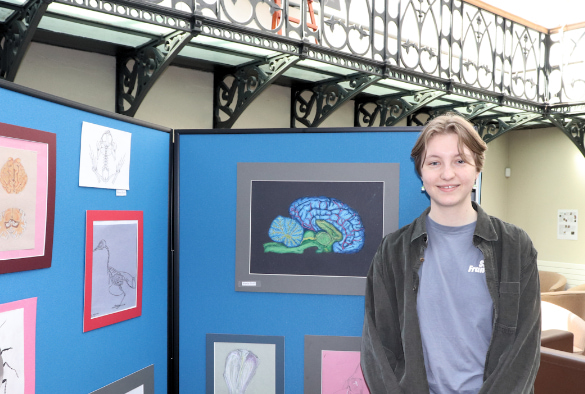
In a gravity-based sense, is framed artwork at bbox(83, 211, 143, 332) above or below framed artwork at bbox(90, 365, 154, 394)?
above

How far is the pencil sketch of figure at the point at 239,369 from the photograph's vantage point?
7.36ft

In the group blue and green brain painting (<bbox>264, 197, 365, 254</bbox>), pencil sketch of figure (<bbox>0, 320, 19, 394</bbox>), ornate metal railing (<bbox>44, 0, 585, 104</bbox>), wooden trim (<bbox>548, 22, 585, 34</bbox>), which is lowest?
pencil sketch of figure (<bbox>0, 320, 19, 394</bbox>)

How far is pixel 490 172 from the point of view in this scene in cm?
782

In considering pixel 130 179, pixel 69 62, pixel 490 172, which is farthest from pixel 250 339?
pixel 490 172

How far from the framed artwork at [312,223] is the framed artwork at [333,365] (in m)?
0.21

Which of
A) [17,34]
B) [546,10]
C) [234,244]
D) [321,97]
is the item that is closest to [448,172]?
[234,244]

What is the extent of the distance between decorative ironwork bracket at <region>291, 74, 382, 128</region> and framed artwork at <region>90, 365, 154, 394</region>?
10.5 feet

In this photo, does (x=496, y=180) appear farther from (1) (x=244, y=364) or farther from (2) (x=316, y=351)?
(1) (x=244, y=364)

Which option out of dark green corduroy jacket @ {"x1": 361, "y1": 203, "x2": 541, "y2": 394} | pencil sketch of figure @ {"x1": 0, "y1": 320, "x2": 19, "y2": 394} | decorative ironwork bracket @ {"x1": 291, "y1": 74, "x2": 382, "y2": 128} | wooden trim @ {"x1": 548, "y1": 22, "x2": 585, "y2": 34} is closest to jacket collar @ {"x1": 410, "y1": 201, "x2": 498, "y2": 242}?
dark green corduroy jacket @ {"x1": 361, "y1": 203, "x2": 541, "y2": 394}

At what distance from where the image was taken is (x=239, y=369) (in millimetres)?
2254

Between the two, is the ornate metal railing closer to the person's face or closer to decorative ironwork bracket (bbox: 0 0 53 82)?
decorative ironwork bracket (bbox: 0 0 53 82)

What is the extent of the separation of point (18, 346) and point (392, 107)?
4.84m

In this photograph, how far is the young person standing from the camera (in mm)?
1415

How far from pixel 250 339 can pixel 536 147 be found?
678 cm
